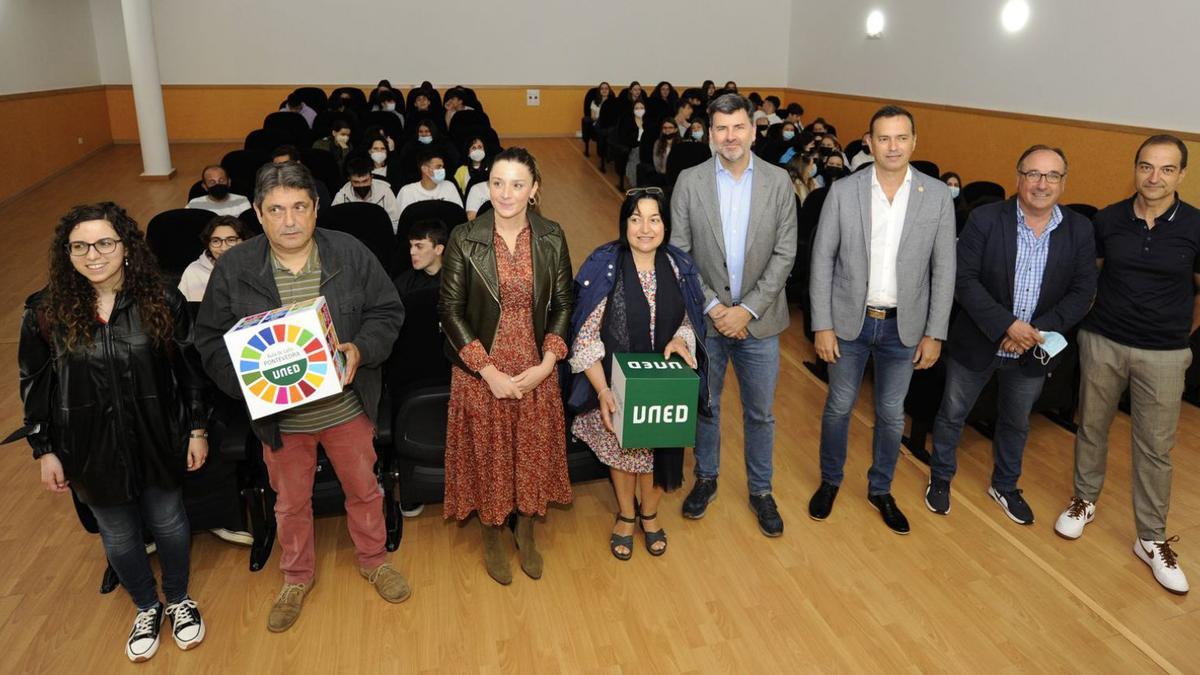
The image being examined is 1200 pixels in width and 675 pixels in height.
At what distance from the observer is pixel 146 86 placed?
970 centimetres

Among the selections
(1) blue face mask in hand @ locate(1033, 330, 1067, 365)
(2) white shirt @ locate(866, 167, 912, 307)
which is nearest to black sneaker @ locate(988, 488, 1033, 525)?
(1) blue face mask in hand @ locate(1033, 330, 1067, 365)

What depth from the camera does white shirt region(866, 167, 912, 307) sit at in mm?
2979

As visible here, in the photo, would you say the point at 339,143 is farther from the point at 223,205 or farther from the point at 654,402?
the point at 654,402

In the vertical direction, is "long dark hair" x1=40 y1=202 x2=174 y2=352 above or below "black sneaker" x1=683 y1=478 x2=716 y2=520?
above

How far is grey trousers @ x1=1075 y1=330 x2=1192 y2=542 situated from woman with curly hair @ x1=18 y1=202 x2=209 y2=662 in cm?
338

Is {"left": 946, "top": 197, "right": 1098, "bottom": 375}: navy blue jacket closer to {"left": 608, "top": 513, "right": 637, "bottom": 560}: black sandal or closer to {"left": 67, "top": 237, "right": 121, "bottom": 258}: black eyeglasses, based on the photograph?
{"left": 608, "top": 513, "right": 637, "bottom": 560}: black sandal

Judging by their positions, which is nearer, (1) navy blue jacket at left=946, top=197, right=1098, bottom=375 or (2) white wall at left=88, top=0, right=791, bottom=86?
(1) navy blue jacket at left=946, top=197, right=1098, bottom=375

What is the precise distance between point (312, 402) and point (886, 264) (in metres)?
2.18

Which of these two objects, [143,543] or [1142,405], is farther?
[1142,405]

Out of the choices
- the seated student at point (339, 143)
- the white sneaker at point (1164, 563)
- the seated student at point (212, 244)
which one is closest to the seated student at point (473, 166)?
the seated student at point (339, 143)

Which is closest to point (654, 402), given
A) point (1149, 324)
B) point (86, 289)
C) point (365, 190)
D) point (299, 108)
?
point (86, 289)

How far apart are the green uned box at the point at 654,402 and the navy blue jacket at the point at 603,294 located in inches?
8.7

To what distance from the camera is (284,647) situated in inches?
103

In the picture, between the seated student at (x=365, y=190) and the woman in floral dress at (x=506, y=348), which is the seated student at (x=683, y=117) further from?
the woman in floral dress at (x=506, y=348)
